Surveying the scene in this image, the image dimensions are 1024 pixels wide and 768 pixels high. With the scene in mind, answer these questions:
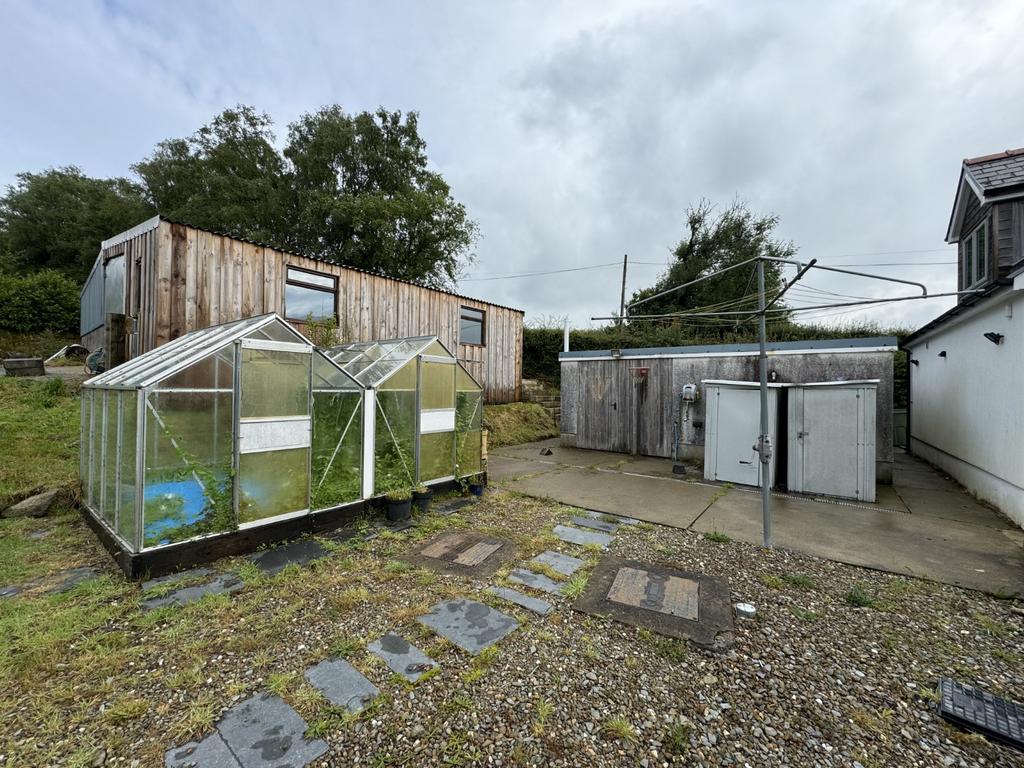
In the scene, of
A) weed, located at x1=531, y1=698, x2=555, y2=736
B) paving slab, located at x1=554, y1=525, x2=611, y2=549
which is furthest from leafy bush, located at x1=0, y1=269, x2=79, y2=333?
weed, located at x1=531, y1=698, x2=555, y2=736

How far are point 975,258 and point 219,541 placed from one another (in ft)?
45.4

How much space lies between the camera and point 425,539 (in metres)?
4.43

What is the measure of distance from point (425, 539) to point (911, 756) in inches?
152

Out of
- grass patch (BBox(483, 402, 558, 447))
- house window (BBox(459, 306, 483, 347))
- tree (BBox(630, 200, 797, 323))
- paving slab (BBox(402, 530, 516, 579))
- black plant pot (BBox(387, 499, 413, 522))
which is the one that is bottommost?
paving slab (BBox(402, 530, 516, 579))

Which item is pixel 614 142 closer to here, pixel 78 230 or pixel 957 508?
pixel 957 508

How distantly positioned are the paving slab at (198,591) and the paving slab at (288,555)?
25cm

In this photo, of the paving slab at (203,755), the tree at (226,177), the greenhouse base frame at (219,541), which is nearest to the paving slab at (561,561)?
the greenhouse base frame at (219,541)

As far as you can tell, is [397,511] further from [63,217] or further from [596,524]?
[63,217]

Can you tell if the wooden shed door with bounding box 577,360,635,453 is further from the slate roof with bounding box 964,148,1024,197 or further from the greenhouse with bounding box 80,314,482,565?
the slate roof with bounding box 964,148,1024,197

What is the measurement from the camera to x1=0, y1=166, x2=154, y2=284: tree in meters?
18.4

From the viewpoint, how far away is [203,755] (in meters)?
1.79

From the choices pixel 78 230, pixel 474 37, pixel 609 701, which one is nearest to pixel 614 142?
pixel 474 37

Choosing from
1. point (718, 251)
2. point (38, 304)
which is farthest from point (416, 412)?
point (718, 251)

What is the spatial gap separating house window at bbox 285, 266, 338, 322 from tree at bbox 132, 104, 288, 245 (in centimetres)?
1094
